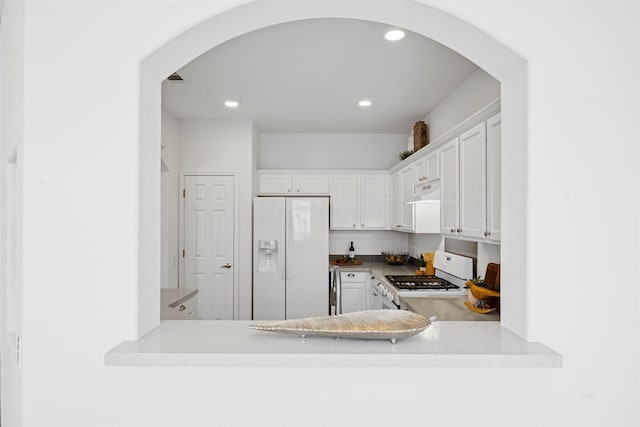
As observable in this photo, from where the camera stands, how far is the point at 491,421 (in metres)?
1.33

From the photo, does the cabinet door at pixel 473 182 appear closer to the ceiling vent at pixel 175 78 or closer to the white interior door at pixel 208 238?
the ceiling vent at pixel 175 78

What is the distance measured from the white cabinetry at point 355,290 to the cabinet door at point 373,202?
72 cm

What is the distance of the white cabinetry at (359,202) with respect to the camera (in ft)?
16.6

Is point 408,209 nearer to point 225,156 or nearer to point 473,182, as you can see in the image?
point 473,182

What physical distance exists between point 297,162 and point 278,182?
0.46 metres

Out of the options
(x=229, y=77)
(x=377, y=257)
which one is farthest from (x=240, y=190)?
(x=377, y=257)

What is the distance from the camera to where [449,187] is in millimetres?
2855

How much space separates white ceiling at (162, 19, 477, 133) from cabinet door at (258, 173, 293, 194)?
2.21 feet

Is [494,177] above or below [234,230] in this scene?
above

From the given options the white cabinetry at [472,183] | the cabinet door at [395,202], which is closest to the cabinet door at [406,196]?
the cabinet door at [395,202]

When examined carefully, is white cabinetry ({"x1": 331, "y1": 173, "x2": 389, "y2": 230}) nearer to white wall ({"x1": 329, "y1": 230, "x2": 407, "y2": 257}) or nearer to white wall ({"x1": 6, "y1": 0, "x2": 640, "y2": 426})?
white wall ({"x1": 329, "y1": 230, "x2": 407, "y2": 257})
